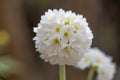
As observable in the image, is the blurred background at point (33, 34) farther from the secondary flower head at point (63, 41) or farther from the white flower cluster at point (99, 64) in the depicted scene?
the secondary flower head at point (63, 41)

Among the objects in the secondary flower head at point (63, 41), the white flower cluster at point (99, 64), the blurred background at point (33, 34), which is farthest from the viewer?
the blurred background at point (33, 34)

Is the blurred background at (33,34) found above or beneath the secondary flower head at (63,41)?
above

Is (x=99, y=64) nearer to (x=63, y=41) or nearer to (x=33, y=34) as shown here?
(x=63, y=41)

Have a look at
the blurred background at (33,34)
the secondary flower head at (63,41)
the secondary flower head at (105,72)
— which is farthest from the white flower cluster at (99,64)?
the blurred background at (33,34)

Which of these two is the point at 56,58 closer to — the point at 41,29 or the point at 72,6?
the point at 41,29

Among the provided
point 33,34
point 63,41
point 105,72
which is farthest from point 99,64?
point 33,34

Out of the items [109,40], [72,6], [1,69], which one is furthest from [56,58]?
[109,40]
